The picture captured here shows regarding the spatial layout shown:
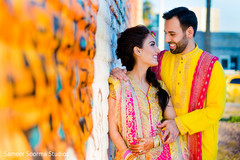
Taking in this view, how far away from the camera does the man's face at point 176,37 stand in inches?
106

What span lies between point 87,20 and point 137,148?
119 cm

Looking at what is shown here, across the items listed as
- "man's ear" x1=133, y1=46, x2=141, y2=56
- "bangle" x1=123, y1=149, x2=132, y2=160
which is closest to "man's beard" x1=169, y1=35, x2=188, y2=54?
"man's ear" x1=133, y1=46, x2=141, y2=56

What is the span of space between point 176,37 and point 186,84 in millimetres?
497

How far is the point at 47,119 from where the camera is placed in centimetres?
86

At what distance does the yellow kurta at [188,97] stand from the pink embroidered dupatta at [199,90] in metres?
0.04

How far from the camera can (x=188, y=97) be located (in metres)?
2.59

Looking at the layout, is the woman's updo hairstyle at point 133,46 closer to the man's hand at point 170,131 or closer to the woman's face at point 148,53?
the woman's face at point 148,53

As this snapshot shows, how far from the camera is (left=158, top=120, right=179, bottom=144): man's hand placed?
89.6 inches

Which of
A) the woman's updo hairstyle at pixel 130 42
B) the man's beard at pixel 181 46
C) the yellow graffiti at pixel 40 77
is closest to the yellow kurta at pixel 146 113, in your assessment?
the woman's updo hairstyle at pixel 130 42

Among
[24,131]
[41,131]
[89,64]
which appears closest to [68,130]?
[41,131]

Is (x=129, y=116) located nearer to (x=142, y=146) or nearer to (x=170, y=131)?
(x=142, y=146)

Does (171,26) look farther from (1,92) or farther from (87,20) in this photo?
(1,92)

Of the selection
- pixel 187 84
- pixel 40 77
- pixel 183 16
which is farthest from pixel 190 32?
pixel 40 77

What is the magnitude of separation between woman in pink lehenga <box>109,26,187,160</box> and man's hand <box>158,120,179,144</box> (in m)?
0.05
